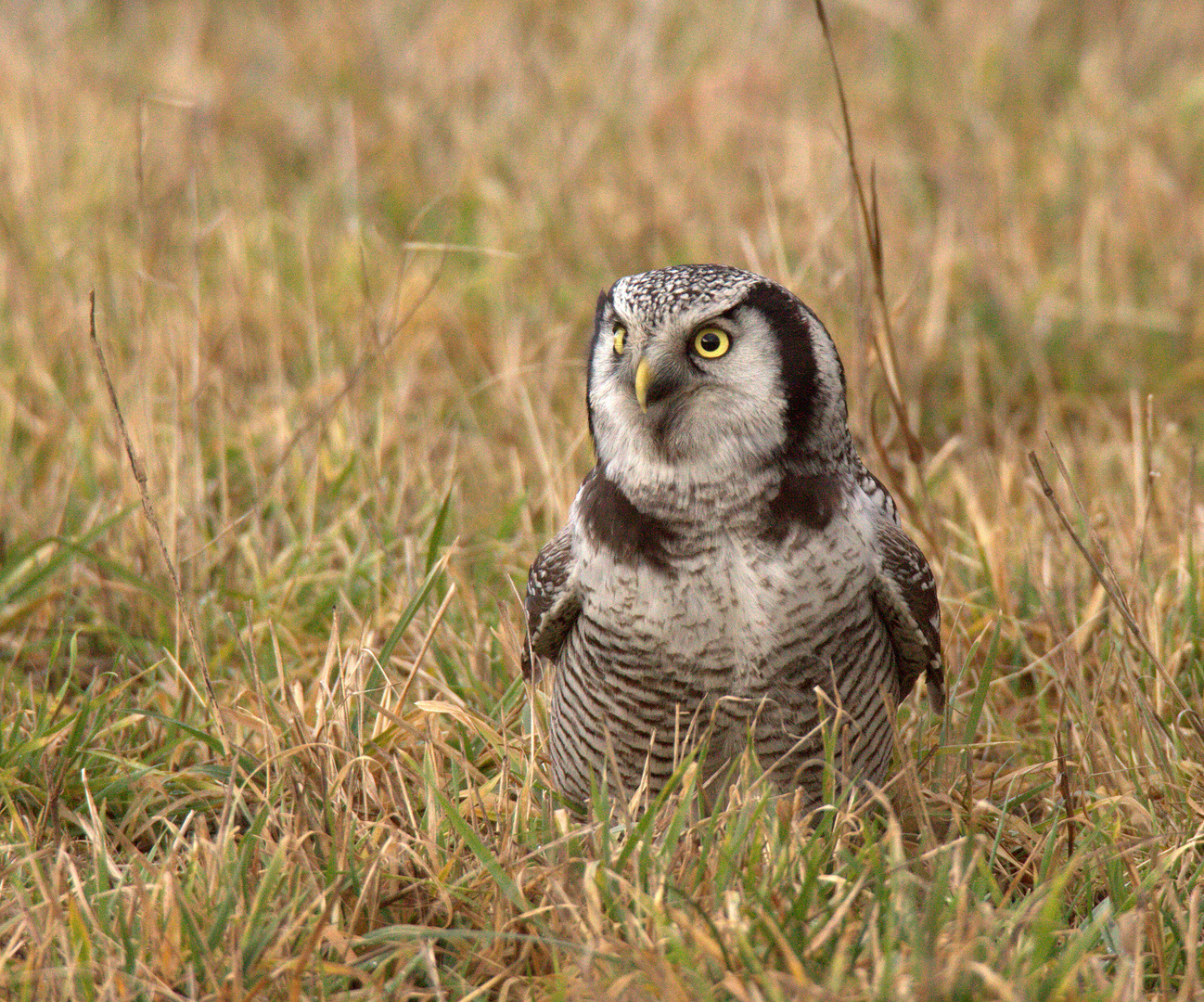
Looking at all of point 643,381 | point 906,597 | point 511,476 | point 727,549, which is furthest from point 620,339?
point 511,476

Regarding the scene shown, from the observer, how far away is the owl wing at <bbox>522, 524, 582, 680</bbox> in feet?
9.64


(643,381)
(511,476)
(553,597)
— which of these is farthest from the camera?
(511,476)

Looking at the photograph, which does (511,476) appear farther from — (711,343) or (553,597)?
(711,343)

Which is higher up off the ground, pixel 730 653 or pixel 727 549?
pixel 727 549

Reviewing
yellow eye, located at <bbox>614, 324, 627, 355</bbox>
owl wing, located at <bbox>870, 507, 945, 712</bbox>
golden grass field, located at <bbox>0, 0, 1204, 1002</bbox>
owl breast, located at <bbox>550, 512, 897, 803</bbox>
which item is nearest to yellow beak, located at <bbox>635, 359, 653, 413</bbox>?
yellow eye, located at <bbox>614, 324, 627, 355</bbox>

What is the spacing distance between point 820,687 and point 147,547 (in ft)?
6.40

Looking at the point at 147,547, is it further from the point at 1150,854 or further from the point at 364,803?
the point at 1150,854

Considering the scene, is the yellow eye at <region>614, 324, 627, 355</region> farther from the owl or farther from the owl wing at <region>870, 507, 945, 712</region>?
the owl wing at <region>870, 507, 945, 712</region>

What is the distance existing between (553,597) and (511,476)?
5.44 ft

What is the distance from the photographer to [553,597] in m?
2.96

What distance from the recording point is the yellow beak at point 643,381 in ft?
8.73

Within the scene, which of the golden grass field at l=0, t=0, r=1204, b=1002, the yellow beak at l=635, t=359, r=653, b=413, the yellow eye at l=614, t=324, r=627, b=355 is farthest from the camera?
the yellow eye at l=614, t=324, r=627, b=355

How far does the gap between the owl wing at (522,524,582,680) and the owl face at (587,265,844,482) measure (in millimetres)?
254

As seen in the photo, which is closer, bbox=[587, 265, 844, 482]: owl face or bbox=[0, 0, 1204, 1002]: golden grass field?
bbox=[0, 0, 1204, 1002]: golden grass field
